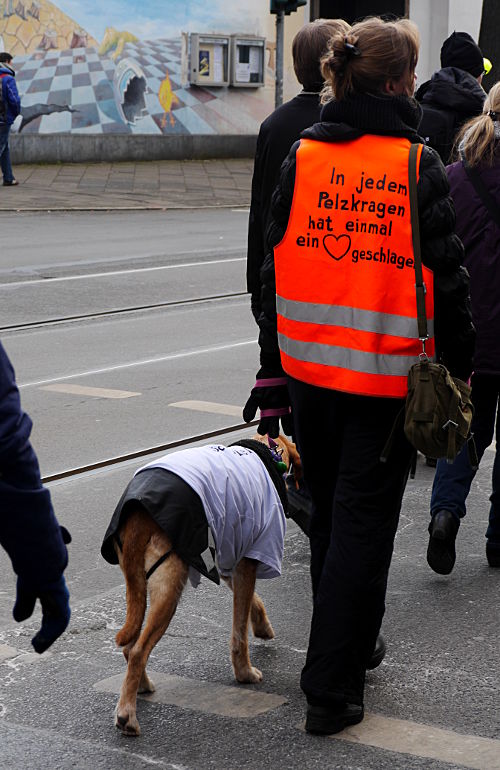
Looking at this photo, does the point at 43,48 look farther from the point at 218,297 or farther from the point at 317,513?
the point at 317,513

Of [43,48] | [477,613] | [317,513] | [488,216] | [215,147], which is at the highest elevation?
[488,216]

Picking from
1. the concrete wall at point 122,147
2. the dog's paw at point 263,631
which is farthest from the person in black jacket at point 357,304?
the concrete wall at point 122,147

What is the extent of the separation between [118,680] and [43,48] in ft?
81.4

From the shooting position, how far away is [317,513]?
3951 mm

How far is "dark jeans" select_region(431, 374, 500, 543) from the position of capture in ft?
16.7

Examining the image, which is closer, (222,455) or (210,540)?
(210,540)

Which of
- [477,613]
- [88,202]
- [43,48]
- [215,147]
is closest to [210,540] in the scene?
[477,613]

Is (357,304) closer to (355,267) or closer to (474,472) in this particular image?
→ (355,267)

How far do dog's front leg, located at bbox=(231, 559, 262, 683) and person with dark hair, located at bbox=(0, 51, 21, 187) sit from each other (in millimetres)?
19540

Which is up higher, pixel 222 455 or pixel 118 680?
pixel 222 455

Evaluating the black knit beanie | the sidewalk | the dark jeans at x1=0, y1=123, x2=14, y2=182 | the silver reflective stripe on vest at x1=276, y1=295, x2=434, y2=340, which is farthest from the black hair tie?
the dark jeans at x1=0, y1=123, x2=14, y2=182

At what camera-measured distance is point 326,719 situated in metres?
3.67

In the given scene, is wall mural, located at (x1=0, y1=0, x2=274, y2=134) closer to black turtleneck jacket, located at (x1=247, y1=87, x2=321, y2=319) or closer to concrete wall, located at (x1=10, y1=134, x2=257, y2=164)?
concrete wall, located at (x1=10, y1=134, x2=257, y2=164)

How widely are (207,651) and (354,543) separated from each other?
2.83 feet
